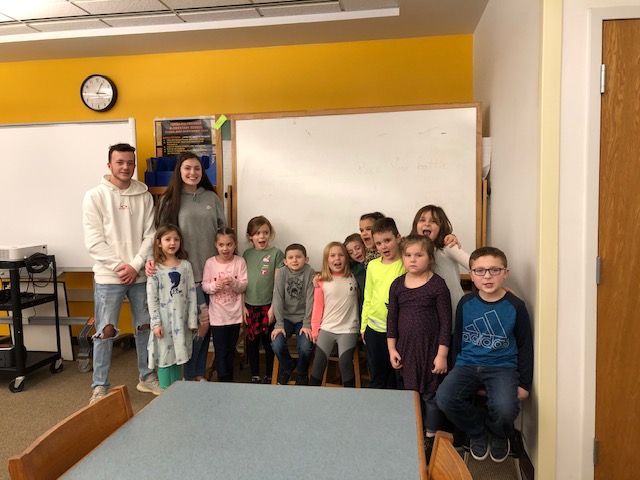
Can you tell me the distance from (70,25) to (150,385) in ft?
8.85

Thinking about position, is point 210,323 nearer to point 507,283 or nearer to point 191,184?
point 191,184

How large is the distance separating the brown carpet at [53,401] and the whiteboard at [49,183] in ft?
2.68

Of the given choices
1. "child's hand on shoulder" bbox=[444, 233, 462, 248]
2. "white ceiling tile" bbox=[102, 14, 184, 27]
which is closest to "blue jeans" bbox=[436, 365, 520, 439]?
"child's hand on shoulder" bbox=[444, 233, 462, 248]

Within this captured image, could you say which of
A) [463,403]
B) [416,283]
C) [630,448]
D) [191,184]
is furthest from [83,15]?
[630,448]

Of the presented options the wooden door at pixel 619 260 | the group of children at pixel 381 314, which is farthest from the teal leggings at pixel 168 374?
the wooden door at pixel 619 260

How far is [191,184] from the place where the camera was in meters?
2.95

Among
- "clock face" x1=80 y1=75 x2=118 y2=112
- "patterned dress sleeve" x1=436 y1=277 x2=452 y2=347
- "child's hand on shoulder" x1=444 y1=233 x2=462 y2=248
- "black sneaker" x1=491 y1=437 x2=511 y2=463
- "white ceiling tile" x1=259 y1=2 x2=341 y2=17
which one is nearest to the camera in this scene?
"black sneaker" x1=491 y1=437 x2=511 y2=463

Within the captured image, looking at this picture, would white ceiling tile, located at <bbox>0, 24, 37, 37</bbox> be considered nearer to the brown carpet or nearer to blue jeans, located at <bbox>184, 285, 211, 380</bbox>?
blue jeans, located at <bbox>184, 285, 211, 380</bbox>

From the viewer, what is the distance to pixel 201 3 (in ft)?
10.4

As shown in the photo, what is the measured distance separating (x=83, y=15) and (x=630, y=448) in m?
4.08

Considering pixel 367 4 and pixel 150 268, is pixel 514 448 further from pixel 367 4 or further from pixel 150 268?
pixel 367 4

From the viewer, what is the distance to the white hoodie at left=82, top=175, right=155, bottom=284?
9.21 ft

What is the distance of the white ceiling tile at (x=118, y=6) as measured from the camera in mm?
3115

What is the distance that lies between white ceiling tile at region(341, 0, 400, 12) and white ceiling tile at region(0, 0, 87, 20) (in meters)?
1.84
